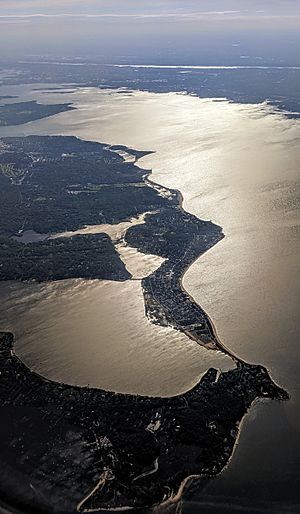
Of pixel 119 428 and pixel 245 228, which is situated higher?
pixel 245 228

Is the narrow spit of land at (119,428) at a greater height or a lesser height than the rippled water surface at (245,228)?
lesser

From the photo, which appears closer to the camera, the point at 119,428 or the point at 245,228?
the point at 119,428

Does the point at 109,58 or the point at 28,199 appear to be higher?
the point at 109,58

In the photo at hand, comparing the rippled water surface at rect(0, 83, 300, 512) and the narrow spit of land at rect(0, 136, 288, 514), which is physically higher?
the rippled water surface at rect(0, 83, 300, 512)

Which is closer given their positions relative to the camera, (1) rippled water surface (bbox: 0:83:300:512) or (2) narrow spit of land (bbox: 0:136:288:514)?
(2) narrow spit of land (bbox: 0:136:288:514)

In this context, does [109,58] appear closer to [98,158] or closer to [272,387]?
[98,158]

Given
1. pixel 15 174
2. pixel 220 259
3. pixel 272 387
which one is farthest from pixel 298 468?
pixel 15 174

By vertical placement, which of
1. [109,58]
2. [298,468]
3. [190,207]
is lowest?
[298,468]

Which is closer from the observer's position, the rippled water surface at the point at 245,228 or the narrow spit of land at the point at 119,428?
the narrow spit of land at the point at 119,428
